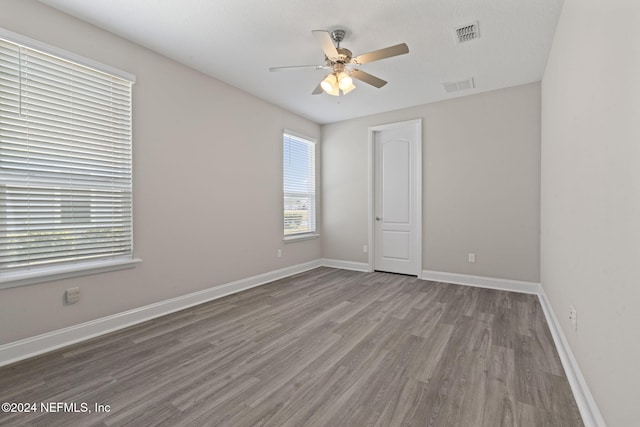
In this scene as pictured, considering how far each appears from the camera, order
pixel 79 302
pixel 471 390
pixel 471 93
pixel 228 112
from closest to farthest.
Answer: pixel 471 390
pixel 79 302
pixel 228 112
pixel 471 93

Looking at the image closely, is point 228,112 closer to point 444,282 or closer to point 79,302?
point 79,302

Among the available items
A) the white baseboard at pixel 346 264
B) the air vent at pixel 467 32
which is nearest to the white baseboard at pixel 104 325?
the white baseboard at pixel 346 264

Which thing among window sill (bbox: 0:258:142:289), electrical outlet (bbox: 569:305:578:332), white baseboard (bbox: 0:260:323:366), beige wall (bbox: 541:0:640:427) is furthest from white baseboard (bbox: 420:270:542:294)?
window sill (bbox: 0:258:142:289)

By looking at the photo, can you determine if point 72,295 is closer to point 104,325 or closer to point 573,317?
point 104,325

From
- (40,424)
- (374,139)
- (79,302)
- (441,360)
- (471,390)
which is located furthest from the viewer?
(374,139)

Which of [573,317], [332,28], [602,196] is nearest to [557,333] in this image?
[573,317]

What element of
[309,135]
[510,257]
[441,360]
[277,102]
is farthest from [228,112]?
[510,257]

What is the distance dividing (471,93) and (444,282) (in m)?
2.79

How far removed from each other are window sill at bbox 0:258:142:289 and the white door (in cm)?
368

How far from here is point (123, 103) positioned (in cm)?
277

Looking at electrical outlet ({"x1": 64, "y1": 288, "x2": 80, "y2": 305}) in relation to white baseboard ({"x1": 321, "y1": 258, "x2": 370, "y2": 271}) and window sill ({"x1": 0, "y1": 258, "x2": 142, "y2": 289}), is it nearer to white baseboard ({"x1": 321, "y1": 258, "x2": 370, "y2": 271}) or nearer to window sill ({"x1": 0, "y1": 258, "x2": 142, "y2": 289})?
window sill ({"x1": 0, "y1": 258, "x2": 142, "y2": 289})

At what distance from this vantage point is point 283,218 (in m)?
4.74

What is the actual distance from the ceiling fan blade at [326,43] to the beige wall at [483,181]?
256cm

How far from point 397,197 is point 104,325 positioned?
4222mm
